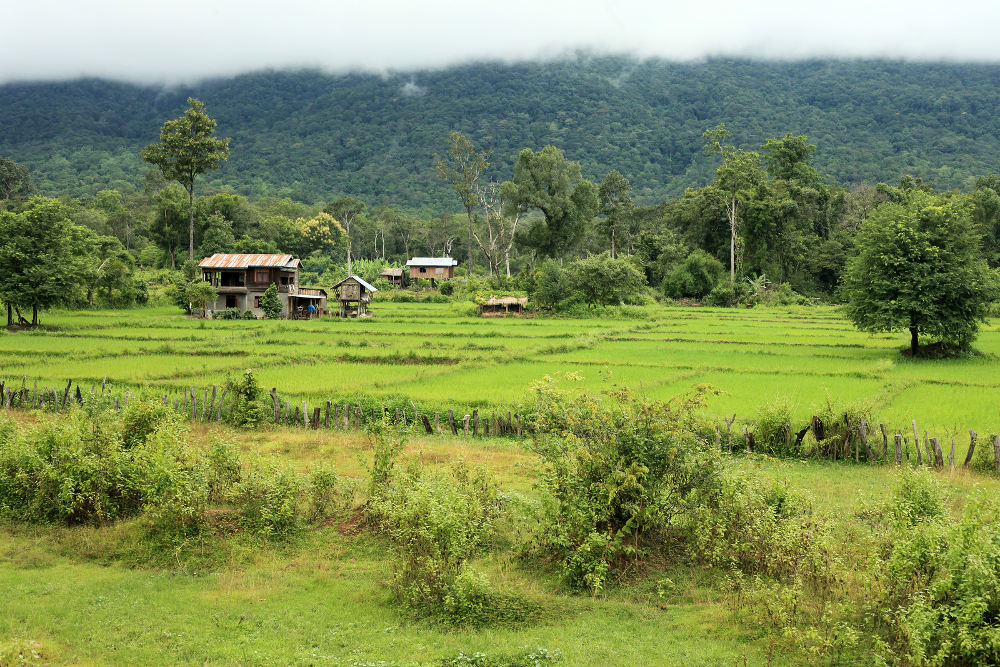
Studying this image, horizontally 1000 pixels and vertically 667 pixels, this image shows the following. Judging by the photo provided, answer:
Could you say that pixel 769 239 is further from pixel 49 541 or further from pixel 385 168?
pixel 385 168

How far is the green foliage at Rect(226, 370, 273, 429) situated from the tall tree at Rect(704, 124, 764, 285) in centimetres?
5845

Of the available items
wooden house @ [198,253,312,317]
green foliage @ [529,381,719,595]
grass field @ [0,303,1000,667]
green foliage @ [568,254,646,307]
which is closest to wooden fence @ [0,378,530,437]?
grass field @ [0,303,1000,667]

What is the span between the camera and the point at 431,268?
94.5 meters

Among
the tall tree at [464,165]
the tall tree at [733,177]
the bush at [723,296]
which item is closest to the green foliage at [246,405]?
the bush at [723,296]

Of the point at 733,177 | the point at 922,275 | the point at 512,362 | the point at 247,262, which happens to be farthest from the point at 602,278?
the point at 922,275

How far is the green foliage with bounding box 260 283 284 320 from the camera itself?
180 feet

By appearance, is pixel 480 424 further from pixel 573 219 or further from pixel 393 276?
pixel 393 276

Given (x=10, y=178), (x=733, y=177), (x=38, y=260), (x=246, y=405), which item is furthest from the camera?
(x=10, y=178)

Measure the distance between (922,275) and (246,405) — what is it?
84.0ft

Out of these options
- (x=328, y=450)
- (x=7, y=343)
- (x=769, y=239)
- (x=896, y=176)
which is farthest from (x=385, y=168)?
(x=328, y=450)

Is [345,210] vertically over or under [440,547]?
over

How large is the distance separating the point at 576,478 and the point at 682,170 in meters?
163

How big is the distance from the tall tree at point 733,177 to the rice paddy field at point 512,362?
26272mm

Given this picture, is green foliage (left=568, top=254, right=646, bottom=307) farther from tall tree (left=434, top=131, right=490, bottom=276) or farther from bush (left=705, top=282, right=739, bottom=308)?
tall tree (left=434, top=131, right=490, bottom=276)
